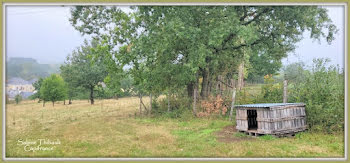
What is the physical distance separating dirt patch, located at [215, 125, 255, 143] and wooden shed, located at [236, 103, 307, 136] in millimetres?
494

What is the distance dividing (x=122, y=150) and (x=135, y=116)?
28.9ft

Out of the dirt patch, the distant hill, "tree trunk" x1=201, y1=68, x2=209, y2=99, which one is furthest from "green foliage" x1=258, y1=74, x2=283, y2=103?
the distant hill

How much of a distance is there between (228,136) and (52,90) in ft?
43.5

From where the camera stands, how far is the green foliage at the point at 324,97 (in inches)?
438

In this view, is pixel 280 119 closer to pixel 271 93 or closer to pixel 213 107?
pixel 271 93

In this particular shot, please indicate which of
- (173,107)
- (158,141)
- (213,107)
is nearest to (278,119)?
(158,141)

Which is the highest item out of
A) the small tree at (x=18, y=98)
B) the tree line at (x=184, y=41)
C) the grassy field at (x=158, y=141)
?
the tree line at (x=184, y=41)

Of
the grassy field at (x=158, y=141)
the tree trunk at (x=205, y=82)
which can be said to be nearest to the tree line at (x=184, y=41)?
the tree trunk at (x=205, y=82)

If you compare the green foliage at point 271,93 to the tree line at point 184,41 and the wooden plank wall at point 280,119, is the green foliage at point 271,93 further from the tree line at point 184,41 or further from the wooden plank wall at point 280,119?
the wooden plank wall at point 280,119

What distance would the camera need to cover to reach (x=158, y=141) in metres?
10.6

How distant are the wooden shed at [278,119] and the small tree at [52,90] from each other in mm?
13194

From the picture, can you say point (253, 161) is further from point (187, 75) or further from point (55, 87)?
→ point (55, 87)

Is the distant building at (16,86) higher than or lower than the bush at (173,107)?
higher

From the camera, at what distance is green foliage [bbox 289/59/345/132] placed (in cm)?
1113
